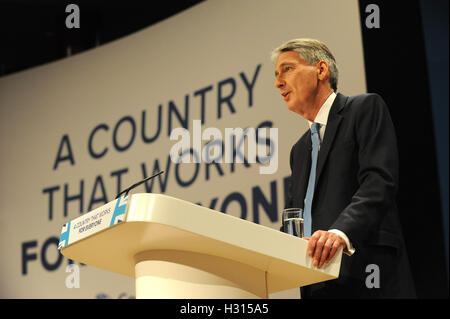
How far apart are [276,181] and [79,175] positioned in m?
1.55

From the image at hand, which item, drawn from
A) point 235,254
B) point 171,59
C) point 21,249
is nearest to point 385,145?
point 235,254

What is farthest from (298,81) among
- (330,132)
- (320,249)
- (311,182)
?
(320,249)

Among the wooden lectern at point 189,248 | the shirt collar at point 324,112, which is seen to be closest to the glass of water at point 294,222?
the wooden lectern at point 189,248

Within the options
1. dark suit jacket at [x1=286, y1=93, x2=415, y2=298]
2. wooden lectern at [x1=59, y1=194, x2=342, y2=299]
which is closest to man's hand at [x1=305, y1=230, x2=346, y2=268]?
wooden lectern at [x1=59, y1=194, x2=342, y2=299]

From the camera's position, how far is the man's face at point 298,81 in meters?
1.85

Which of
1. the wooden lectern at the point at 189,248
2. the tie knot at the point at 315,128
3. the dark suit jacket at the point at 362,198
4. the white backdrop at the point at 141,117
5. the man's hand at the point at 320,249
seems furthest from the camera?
the white backdrop at the point at 141,117

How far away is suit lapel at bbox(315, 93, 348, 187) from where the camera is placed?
66.7 inches

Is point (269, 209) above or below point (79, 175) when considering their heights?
below

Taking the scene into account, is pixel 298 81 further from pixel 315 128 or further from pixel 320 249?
pixel 320 249

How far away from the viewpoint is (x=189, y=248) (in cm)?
130

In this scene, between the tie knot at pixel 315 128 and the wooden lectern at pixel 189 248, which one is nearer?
the wooden lectern at pixel 189 248

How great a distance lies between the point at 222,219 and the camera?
49.3 inches

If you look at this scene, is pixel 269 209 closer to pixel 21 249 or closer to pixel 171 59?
pixel 171 59

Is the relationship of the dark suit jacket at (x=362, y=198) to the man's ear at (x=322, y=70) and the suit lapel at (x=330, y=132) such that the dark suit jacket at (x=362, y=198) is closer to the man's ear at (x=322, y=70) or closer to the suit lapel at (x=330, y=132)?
the suit lapel at (x=330, y=132)
